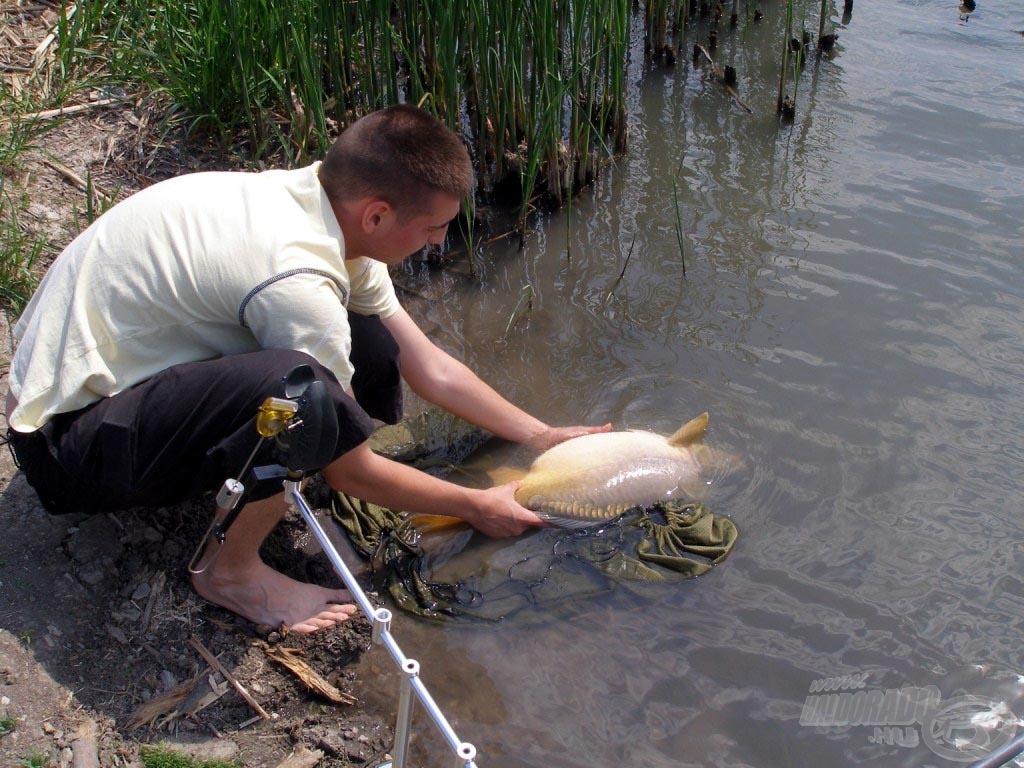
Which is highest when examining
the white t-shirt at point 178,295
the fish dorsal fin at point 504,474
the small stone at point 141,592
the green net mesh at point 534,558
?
the white t-shirt at point 178,295

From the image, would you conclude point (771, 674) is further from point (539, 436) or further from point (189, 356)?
point (189, 356)

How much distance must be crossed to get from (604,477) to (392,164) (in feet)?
5.41

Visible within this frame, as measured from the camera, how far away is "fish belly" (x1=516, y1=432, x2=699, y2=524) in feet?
12.6

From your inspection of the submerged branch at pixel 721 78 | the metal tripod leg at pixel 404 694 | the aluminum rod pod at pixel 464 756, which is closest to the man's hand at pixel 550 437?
the metal tripod leg at pixel 404 694

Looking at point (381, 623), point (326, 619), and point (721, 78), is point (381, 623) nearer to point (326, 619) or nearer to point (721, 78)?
point (326, 619)

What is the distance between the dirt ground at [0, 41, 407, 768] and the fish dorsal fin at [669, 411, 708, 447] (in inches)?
62.2

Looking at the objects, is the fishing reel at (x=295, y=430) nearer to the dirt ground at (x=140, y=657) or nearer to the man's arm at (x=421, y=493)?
the man's arm at (x=421, y=493)

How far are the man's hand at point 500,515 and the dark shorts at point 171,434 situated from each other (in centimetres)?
93

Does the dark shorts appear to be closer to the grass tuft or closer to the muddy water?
the grass tuft

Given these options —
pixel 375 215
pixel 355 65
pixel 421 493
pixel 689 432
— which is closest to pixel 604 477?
pixel 689 432

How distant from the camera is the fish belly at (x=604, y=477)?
3838mm

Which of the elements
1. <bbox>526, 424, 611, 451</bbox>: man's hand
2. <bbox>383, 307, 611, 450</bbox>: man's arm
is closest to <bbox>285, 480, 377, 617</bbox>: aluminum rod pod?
<bbox>383, 307, 611, 450</bbox>: man's arm

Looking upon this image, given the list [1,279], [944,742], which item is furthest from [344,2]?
[944,742]


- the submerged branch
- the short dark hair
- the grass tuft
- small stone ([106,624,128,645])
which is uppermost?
the short dark hair
